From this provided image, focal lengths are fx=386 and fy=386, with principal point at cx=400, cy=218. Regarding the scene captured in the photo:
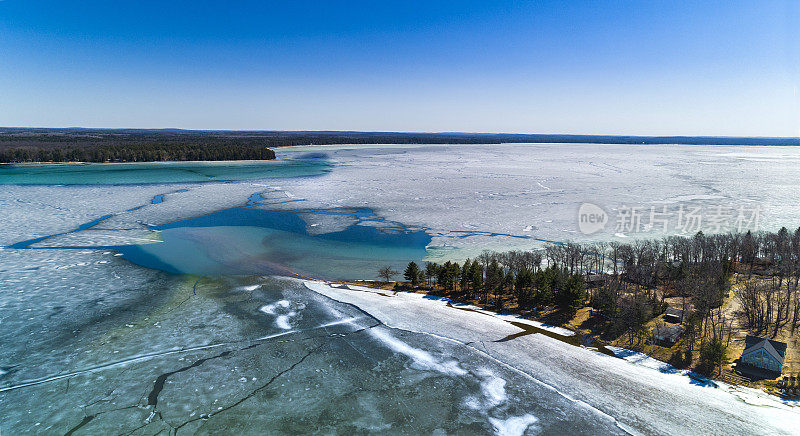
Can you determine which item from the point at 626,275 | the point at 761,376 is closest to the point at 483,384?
the point at 761,376

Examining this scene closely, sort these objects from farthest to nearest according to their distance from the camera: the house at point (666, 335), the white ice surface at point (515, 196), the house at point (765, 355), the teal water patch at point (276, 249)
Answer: the white ice surface at point (515, 196) < the teal water patch at point (276, 249) < the house at point (666, 335) < the house at point (765, 355)

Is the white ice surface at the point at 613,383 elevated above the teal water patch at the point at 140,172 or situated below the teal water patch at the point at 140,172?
below

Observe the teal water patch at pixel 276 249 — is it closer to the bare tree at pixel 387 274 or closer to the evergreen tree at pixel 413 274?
the bare tree at pixel 387 274

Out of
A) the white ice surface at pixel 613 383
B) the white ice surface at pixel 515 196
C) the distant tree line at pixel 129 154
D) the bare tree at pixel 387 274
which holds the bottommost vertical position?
the white ice surface at pixel 613 383

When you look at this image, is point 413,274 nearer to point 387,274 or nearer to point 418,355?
point 387,274

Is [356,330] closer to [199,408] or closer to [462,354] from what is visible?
[462,354]

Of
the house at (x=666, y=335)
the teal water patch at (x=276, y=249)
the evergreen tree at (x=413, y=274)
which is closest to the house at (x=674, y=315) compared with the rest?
the house at (x=666, y=335)
